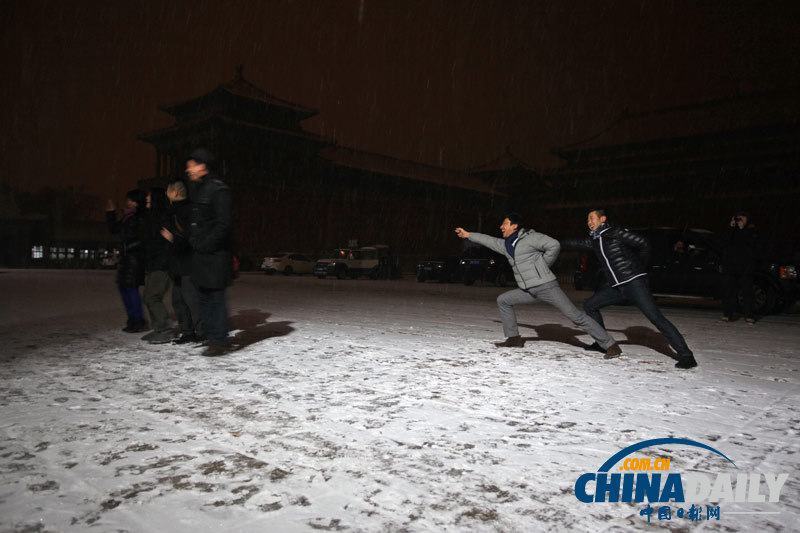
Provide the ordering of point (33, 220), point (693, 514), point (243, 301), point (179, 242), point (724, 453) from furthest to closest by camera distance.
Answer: point (33, 220) < point (243, 301) < point (179, 242) < point (724, 453) < point (693, 514)

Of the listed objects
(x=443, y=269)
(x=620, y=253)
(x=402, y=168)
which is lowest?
(x=443, y=269)

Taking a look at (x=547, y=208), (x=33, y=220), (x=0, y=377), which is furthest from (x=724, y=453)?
(x=33, y=220)

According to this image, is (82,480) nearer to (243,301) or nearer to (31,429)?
(31,429)

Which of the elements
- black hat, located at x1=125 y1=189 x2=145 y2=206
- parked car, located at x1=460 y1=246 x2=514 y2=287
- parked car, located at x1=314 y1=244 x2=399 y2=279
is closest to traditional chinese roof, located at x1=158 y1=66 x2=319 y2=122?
parked car, located at x1=314 y1=244 x2=399 y2=279

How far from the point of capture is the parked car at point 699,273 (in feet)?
33.8

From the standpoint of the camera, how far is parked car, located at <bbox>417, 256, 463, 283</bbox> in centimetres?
2473

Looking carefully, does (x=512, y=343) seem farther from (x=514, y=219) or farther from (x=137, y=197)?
(x=137, y=197)

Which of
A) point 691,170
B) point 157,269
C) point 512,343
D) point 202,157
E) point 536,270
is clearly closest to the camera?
point 202,157

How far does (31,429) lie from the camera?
2.89 metres

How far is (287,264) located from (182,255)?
2749 cm

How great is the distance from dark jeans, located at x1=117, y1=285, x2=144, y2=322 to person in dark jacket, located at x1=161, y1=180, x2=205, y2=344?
1031 millimetres

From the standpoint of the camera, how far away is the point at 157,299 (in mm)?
5961

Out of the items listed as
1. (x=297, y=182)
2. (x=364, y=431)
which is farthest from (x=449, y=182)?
(x=364, y=431)

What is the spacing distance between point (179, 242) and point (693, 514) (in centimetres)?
495
